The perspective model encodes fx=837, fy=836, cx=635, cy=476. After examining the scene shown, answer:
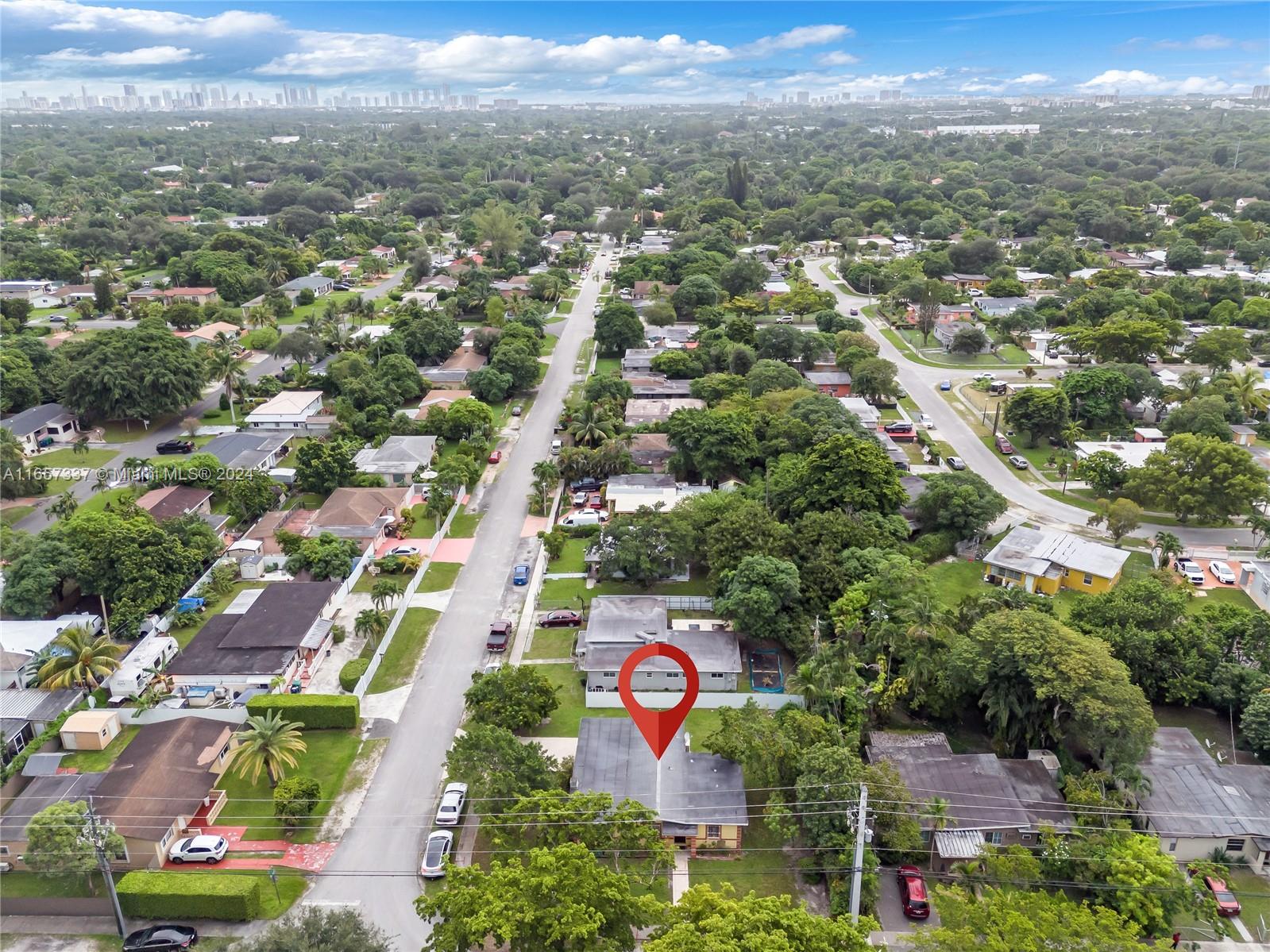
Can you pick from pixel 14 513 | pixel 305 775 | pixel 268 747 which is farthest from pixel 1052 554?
pixel 14 513

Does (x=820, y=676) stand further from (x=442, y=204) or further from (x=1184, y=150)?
(x=1184, y=150)

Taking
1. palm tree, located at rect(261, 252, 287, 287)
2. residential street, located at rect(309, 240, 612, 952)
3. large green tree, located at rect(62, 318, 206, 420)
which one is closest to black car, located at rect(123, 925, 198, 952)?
residential street, located at rect(309, 240, 612, 952)

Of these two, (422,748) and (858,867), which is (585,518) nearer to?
(422,748)

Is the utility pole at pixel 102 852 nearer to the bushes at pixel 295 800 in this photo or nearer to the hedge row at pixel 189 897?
the hedge row at pixel 189 897

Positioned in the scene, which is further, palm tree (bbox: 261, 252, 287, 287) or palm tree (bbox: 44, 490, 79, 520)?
palm tree (bbox: 261, 252, 287, 287)

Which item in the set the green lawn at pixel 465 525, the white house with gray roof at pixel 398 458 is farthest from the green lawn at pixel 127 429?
the green lawn at pixel 465 525

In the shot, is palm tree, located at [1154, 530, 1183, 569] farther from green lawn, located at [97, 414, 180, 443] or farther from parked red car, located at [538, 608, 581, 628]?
green lawn, located at [97, 414, 180, 443]
